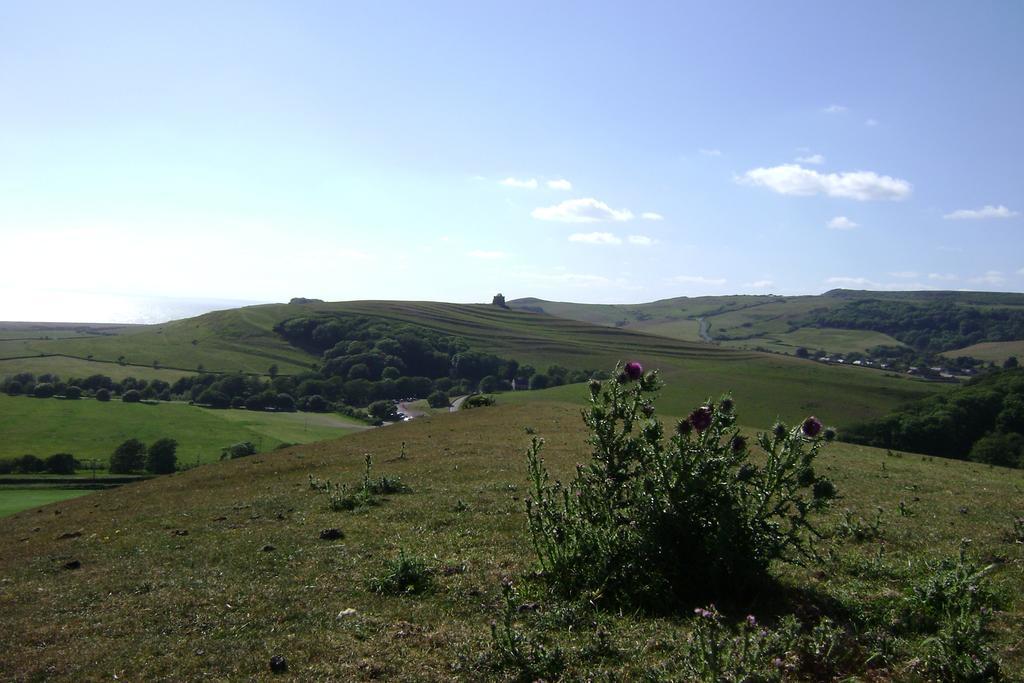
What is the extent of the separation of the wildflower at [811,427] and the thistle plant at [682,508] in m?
0.02

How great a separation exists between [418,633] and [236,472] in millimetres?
20517

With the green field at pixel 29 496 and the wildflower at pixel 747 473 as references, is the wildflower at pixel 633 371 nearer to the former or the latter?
the wildflower at pixel 747 473

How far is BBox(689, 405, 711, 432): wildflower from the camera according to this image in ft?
25.2

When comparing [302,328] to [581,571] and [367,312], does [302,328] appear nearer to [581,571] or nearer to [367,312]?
[367,312]

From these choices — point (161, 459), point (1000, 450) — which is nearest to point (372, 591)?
point (1000, 450)

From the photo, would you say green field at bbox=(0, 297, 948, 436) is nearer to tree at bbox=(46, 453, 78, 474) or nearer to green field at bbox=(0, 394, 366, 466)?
green field at bbox=(0, 394, 366, 466)

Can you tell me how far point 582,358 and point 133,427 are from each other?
333 ft

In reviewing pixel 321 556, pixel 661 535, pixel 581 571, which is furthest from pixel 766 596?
pixel 321 556

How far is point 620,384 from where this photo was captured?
8.62 metres

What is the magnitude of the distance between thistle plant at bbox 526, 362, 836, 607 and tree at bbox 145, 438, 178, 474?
70.7 metres

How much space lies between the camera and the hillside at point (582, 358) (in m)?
98.1

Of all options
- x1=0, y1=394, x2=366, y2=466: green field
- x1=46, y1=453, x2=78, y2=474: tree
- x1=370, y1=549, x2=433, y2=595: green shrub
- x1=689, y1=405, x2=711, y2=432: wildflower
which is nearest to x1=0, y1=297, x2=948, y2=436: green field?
x1=0, y1=394, x2=366, y2=466: green field

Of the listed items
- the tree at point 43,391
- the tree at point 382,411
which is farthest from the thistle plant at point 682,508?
the tree at point 43,391

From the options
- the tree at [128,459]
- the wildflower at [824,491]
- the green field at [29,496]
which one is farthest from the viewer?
the tree at [128,459]
